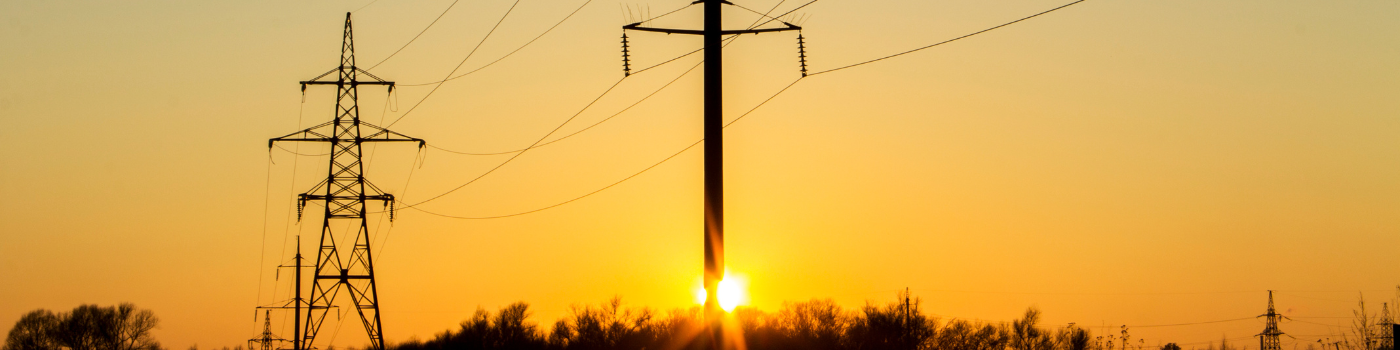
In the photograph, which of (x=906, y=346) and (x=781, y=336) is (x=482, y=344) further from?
(x=906, y=346)

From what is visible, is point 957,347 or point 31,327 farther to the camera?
point 31,327

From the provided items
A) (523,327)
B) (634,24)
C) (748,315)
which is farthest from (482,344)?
(634,24)

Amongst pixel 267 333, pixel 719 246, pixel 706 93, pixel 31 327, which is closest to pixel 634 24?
pixel 706 93

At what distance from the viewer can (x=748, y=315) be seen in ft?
402

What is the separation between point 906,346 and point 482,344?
41290 millimetres

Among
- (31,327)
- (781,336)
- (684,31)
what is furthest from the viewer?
(31,327)

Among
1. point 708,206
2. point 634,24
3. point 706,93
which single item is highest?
point 634,24

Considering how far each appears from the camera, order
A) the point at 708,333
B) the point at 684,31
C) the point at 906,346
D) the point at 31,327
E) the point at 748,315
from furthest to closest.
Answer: the point at 31,327 → the point at 748,315 → the point at 906,346 → the point at 684,31 → the point at 708,333

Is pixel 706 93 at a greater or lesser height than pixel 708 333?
greater

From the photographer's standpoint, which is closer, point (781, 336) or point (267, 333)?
point (267, 333)

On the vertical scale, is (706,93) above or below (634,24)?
below

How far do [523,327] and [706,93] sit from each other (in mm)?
106093

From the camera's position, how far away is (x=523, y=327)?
12850 cm

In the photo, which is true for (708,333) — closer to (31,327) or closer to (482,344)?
(482,344)
